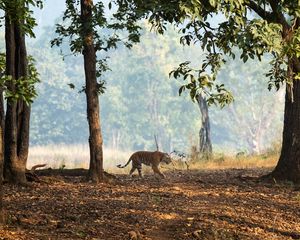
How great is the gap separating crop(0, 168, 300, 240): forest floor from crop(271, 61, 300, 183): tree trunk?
37cm

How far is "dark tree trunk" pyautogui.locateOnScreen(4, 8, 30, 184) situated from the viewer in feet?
41.9

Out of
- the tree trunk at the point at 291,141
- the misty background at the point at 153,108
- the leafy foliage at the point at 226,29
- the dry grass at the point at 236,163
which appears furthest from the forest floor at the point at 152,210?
the misty background at the point at 153,108

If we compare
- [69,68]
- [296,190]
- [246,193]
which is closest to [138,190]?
[246,193]

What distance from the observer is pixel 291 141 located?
1377 centimetres

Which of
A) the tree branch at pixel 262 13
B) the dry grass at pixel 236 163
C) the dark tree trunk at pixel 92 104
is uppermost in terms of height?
the tree branch at pixel 262 13

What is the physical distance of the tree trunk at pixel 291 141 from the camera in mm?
13664

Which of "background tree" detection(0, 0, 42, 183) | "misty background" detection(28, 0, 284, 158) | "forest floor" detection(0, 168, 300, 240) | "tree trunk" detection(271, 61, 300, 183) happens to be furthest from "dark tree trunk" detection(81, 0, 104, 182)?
"misty background" detection(28, 0, 284, 158)

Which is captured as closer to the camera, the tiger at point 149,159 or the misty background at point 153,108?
the tiger at point 149,159

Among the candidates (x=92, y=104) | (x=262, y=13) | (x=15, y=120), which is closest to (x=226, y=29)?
(x=262, y=13)

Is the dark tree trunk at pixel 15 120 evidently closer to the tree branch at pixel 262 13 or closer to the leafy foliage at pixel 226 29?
the leafy foliage at pixel 226 29

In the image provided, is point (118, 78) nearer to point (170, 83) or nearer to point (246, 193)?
point (170, 83)

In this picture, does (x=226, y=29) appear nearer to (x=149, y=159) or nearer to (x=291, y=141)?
(x=291, y=141)

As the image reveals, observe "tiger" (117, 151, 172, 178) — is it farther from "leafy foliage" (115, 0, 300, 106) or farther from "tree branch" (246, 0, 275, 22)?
"leafy foliage" (115, 0, 300, 106)

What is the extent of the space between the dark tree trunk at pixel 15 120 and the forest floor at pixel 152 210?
0.44m
